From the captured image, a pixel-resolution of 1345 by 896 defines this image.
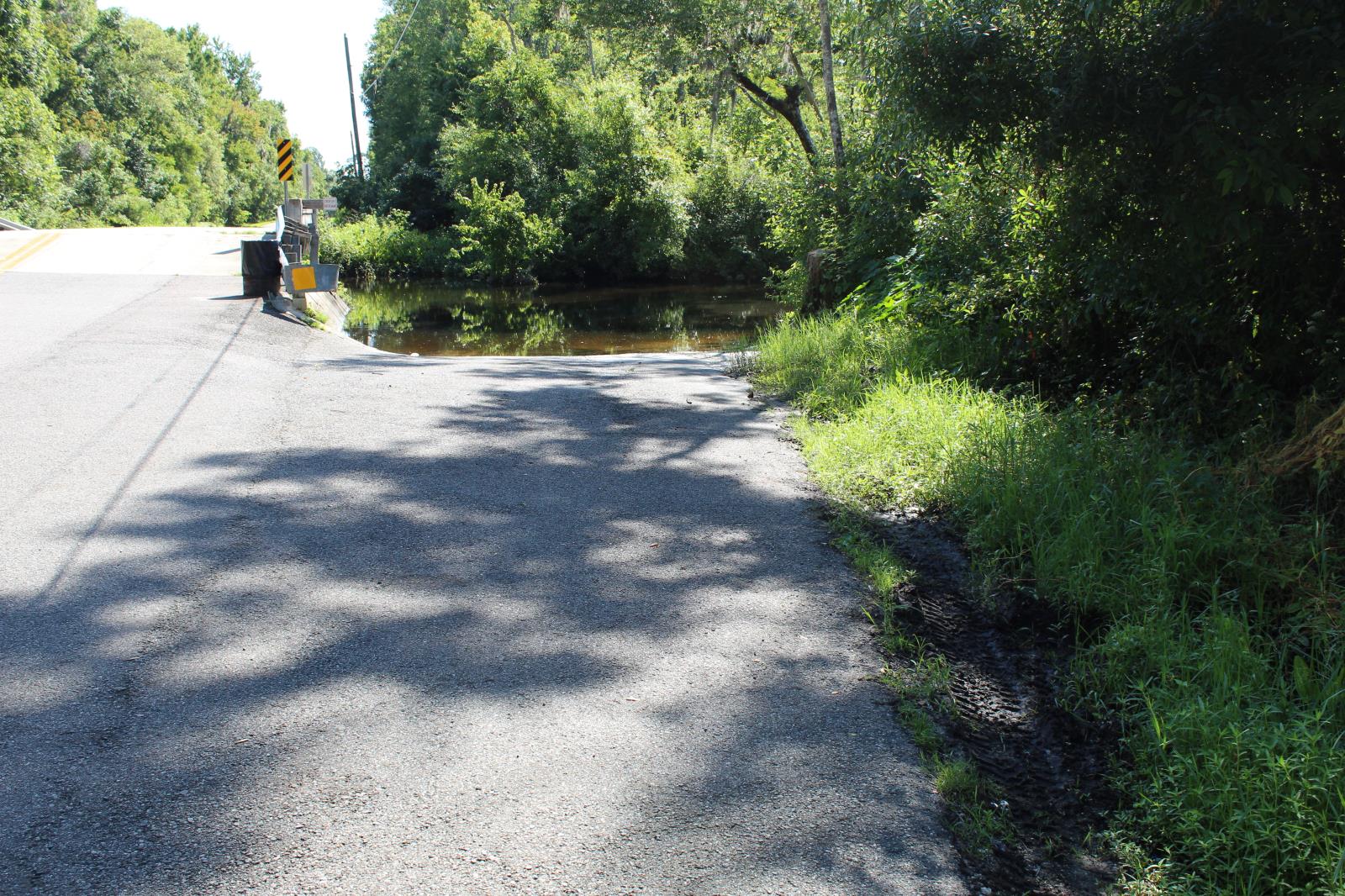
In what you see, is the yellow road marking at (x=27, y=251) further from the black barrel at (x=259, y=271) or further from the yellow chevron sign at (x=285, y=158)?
the black barrel at (x=259, y=271)

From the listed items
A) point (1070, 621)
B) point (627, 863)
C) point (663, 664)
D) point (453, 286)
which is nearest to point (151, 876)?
point (627, 863)

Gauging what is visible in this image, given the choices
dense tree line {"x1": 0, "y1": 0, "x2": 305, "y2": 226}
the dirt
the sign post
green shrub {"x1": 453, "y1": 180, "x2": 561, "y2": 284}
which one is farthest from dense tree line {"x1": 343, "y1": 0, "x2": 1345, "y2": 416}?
dense tree line {"x1": 0, "y1": 0, "x2": 305, "y2": 226}

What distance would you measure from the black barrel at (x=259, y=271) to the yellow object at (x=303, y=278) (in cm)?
90

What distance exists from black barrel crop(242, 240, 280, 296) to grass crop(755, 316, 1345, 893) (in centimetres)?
1097

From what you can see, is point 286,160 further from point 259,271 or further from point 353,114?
point 353,114

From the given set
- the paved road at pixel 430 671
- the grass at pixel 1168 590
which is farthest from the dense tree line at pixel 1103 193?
the paved road at pixel 430 671

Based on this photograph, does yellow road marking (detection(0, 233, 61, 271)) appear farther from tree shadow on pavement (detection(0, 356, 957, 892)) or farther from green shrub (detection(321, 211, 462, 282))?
tree shadow on pavement (detection(0, 356, 957, 892))

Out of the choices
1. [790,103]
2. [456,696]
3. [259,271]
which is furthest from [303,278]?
[790,103]

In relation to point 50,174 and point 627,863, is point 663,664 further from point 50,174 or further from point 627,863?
point 50,174

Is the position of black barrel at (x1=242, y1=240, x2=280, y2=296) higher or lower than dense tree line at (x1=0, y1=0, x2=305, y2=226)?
lower

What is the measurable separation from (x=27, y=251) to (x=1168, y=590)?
78.9ft

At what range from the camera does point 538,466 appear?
23.5 ft

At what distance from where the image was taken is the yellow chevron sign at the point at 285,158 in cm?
2231

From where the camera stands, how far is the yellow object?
15.2 m
